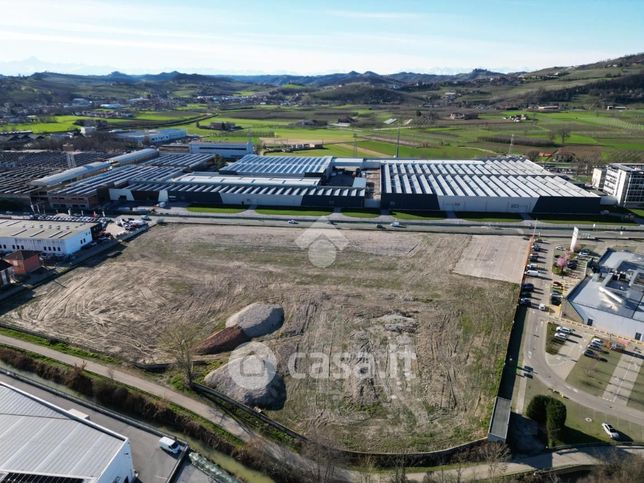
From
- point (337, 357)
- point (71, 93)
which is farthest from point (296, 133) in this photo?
point (71, 93)

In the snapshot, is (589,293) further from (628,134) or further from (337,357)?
(628,134)

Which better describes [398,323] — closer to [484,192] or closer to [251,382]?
[251,382]

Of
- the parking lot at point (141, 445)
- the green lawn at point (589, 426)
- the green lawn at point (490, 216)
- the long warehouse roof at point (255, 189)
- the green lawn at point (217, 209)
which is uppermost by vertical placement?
the long warehouse roof at point (255, 189)

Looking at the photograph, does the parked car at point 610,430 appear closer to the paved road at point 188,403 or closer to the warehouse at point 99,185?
the paved road at point 188,403

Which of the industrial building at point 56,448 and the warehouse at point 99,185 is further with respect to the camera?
the warehouse at point 99,185

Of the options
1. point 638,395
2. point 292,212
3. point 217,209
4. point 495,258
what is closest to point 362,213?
point 292,212

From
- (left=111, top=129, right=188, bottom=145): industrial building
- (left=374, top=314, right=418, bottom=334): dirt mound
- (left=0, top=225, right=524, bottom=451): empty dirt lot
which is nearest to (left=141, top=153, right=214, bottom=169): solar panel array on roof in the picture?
(left=111, top=129, right=188, bottom=145): industrial building

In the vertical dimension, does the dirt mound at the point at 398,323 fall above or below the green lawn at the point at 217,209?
below

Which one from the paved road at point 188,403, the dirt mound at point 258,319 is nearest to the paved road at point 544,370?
the paved road at point 188,403
